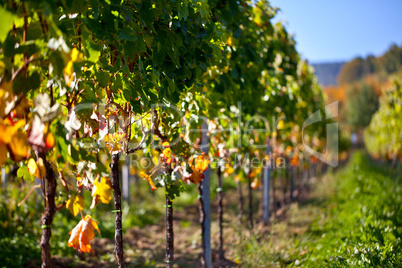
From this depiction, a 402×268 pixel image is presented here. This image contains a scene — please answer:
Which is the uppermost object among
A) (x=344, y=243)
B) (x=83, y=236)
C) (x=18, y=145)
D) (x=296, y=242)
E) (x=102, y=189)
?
(x=18, y=145)

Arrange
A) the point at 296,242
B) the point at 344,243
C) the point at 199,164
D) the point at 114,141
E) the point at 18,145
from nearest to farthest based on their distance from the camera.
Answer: the point at 18,145 → the point at 114,141 → the point at 199,164 → the point at 344,243 → the point at 296,242

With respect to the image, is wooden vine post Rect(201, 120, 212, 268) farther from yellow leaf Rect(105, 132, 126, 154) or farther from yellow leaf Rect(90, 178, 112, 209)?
yellow leaf Rect(90, 178, 112, 209)

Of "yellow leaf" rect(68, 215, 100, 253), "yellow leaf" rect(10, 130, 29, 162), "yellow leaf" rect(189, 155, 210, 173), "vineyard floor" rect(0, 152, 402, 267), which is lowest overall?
"vineyard floor" rect(0, 152, 402, 267)

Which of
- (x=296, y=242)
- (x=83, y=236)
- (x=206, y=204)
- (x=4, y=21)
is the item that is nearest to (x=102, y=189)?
(x=83, y=236)

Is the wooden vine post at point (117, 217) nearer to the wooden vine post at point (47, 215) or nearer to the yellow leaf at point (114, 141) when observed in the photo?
the yellow leaf at point (114, 141)

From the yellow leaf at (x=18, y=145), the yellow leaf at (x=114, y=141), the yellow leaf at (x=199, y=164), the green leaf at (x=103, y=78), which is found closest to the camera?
the yellow leaf at (x=18, y=145)

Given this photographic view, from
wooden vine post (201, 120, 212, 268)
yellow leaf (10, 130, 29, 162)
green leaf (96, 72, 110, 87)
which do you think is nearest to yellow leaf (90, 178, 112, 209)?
green leaf (96, 72, 110, 87)

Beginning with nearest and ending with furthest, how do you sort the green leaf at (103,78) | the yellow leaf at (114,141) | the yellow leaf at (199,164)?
the green leaf at (103,78)
the yellow leaf at (114,141)
the yellow leaf at (199,164)

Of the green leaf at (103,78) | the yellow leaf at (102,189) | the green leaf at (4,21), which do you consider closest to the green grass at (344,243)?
the yellow leaf at (102,189)

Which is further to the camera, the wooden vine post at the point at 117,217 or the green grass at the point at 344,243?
the green grass at the point at 344,243

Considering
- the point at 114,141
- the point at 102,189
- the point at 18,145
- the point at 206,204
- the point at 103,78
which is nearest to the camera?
the point at 18,145

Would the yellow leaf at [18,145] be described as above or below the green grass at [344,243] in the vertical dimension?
above

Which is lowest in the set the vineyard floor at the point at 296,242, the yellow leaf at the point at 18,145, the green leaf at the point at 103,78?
the vineyard floor at the point at 296,242

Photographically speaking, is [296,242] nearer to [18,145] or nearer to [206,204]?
[206,204]
